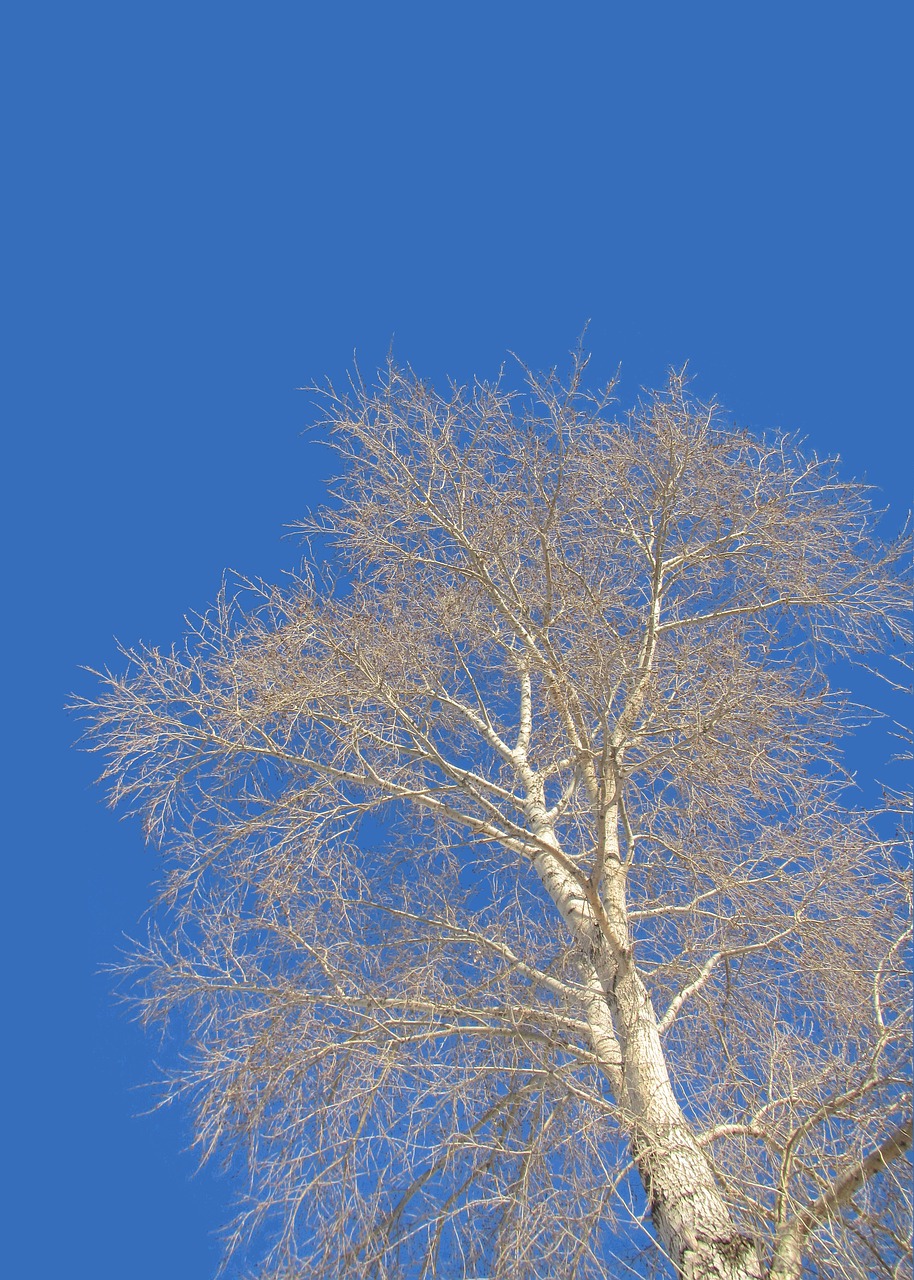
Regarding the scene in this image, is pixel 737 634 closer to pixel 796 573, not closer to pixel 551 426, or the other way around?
pixel 796 573

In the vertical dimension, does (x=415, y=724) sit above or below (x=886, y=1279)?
above

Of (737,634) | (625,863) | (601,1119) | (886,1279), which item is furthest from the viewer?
(737,634)

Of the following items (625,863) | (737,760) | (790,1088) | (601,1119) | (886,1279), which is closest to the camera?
(886,1279)

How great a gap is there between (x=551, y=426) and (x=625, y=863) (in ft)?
8.54

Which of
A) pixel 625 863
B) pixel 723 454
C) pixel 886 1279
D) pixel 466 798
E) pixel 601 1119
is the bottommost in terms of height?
pixel 886 1279

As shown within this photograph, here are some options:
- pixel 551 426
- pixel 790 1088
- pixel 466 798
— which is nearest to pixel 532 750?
pixel 466 798

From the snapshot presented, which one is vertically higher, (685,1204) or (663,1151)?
(663,1151)

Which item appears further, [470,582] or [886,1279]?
[470,582]

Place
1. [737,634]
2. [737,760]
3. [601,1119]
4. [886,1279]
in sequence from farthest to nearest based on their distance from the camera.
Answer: [737,634], [737,760], [601,1119], [886,1279]

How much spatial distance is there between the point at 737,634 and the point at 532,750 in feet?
4.80

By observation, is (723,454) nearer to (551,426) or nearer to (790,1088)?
(551,426)

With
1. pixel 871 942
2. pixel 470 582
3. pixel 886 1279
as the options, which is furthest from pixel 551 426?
pixel 886 1279

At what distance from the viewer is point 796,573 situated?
24.3 ft

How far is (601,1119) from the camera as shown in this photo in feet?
15.6
